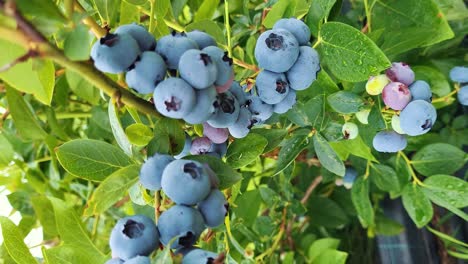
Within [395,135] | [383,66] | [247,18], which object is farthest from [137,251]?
[247,18]

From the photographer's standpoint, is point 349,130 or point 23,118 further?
point 23,118

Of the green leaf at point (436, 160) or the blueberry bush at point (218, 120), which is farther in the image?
the green leaf at point (436, 160)

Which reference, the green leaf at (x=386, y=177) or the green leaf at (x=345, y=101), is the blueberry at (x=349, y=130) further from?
the green leaf at (x=386, y=177)

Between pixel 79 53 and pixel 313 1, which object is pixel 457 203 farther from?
pixel 79 53

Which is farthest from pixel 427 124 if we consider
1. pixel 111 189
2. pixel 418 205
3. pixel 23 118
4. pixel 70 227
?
pixel 23 118

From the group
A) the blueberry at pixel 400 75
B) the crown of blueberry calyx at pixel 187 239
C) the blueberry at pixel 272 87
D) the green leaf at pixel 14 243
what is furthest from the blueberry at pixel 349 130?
the green leaf at pixel 14 243

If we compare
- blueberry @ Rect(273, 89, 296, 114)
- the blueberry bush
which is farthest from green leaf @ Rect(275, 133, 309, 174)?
blueberry @ Rect(273, 89, 296, 114)

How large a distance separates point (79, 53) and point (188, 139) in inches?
9.1

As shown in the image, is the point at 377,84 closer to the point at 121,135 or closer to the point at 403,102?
the point at 403,102

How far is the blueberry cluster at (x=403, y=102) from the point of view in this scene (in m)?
0.71

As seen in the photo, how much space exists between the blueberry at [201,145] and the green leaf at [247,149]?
0.05m

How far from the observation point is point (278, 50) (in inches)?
24.2

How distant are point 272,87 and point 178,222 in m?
0.25

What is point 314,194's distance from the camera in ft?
4.92
